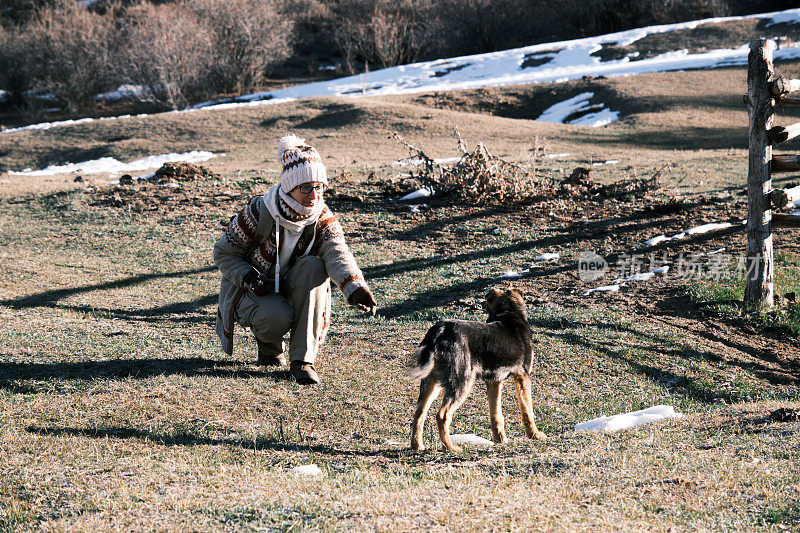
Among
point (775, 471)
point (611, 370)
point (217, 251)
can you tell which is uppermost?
point (217, 251)

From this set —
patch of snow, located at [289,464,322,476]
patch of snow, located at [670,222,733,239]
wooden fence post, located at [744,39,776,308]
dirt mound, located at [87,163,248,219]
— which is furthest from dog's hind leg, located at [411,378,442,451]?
dirt mound, located at [87,163,248,219]

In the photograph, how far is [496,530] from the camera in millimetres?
2963

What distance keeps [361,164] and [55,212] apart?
5.87 metres

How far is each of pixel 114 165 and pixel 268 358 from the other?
13457 millimetres

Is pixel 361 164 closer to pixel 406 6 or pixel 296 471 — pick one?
pixel 296 471

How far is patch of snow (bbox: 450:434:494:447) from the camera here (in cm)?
454

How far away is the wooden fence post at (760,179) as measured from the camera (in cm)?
736

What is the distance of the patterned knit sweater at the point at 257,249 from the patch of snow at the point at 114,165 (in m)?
12.2

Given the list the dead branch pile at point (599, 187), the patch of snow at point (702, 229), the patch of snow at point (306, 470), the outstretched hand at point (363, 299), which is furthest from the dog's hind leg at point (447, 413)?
the dead branch pile at point (599, 187)

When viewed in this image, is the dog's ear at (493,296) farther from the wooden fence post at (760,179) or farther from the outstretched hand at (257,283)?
the wooden fence post at (760,179)

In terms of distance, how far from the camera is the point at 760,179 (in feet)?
24.5

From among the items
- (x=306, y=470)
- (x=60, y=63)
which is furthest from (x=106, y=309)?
(x=60, y=63)

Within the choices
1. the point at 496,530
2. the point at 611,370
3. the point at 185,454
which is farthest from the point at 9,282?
the point at 496,530

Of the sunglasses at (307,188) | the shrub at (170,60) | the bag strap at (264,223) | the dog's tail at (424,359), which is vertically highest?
the shrub at (170,60)
